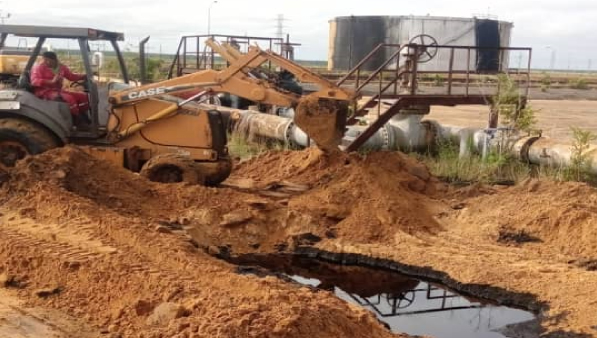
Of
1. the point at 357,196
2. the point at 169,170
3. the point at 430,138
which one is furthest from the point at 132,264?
the point at 430,138

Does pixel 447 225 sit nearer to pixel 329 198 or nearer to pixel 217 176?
pixel 329 198

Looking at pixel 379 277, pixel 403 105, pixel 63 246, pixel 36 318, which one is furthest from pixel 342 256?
pixel 403 105

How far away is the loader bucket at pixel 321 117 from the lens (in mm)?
10781

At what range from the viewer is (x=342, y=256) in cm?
931

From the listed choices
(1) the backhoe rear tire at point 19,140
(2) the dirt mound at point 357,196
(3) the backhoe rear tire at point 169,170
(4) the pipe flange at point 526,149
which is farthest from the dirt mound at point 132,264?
(4) the pipe flange at point 526,149

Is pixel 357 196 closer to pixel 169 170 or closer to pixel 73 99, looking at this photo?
pixel 169 170

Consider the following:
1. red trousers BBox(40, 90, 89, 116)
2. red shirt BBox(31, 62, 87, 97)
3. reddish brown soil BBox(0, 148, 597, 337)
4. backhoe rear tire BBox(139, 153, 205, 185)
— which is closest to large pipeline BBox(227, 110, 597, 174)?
reddish brown soil BBox(0, 148, 597, 337)

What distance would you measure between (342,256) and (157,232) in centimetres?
235

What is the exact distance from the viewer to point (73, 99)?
35.2ft

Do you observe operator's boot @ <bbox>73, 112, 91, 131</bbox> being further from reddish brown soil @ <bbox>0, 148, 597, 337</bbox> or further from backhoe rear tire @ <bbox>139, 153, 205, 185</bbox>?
backhoe rear tire @ <bbox>139, 153, 205, 185</bbox>

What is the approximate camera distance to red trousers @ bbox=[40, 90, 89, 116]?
1048 cm

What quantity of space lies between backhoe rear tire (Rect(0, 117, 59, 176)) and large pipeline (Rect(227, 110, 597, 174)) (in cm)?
570

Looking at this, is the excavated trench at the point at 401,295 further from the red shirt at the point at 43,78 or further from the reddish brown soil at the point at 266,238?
the red shirt at the point at 43,78

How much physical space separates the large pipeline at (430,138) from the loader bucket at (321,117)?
124 inches
